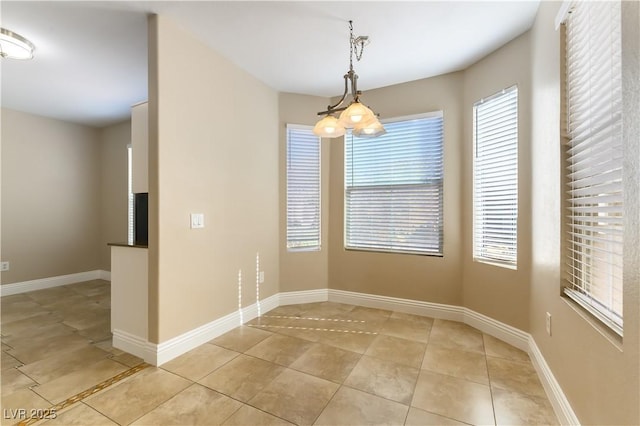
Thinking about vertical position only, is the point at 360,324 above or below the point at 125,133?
below

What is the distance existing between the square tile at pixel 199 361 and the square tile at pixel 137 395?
0.21ft

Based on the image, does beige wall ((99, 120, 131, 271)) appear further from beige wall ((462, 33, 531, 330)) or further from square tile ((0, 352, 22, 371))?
beige wall ((462, 33, 531, 330))

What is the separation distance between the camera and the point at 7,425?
5.15 ft

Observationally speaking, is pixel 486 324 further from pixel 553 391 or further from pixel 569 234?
pixel 569 234

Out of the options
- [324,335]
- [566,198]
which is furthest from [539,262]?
[324,335]

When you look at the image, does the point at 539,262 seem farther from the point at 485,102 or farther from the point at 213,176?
the point at 213,176

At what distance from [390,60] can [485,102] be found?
1.02m

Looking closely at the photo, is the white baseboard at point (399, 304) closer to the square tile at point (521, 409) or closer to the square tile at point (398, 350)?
the square tile at point (398, 350)

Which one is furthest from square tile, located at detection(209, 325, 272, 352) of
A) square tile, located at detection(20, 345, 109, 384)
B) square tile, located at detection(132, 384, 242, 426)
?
square tile, located at detection(20, 345, 109, 384)

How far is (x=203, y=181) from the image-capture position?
257 centimetres

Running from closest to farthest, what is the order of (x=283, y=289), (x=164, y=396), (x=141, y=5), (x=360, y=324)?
1. (x=164, y=396)
2. (x=141, y=5)
3. (x=360, y=324)
4. (x=283, y=289)

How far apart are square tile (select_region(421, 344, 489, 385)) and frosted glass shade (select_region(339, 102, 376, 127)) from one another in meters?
1.89

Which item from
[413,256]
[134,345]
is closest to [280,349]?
[134,345]

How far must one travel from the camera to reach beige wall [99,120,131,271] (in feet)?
15.7
